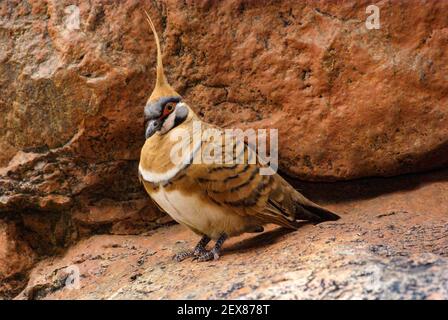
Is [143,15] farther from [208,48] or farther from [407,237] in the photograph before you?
[407,237]

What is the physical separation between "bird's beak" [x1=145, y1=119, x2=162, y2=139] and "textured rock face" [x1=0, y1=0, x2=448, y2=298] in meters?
0.56

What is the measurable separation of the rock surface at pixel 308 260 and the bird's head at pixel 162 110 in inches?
31.8

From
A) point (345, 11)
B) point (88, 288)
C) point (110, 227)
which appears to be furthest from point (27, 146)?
point (345, 11)

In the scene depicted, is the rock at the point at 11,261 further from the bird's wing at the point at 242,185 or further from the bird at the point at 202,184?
Answer: the bird's wing at the point at 242,185

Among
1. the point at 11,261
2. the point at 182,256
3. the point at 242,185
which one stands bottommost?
the point at 11,261

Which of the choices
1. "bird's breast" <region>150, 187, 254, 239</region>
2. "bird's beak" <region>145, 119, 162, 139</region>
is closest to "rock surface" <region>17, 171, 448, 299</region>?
"bird's breast" <region>150, 187, 254, 239</region>

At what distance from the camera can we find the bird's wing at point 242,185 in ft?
11.4

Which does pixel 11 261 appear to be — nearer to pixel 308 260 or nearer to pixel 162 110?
pixel 162 110

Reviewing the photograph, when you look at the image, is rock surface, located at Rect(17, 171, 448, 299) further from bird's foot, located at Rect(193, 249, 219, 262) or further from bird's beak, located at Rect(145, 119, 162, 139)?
bird's beak, located at Rect(145, 119, 162, 139)

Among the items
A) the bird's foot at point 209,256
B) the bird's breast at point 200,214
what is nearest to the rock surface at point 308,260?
the bird's foot at point 209,256

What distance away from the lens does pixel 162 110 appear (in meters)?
3.62

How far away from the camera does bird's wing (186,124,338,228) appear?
347cm

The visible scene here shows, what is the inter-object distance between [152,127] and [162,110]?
0.38ft

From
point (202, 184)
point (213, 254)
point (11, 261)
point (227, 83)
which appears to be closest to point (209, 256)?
point (213, 254)
